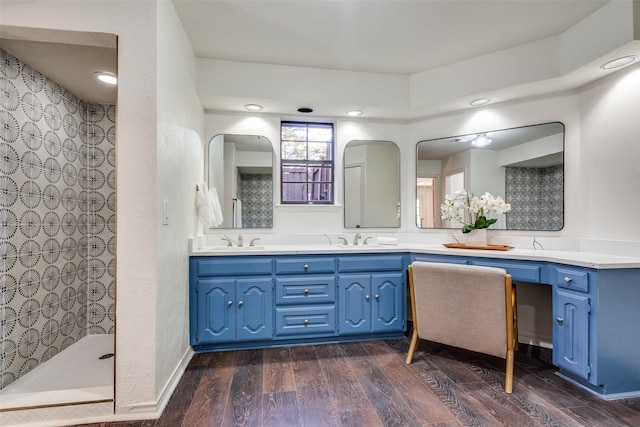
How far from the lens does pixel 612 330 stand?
6.07 ft

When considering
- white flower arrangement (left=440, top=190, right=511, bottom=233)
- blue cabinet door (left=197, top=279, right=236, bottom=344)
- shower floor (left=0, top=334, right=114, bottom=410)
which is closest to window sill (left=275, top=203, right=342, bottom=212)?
blue cabinet door (left=197, top=279, right=236, bottom=344)

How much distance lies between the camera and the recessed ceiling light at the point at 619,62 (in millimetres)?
2076

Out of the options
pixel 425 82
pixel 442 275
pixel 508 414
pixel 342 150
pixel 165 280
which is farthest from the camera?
pixel 342 150

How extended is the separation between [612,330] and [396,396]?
1352 millimetres

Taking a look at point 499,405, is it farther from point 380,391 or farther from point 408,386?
point 380,391

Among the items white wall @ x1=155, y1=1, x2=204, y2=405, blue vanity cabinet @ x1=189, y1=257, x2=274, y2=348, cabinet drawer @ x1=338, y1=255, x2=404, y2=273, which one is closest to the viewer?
white wall @ x1=155, y1=1, x2=204, y2=405

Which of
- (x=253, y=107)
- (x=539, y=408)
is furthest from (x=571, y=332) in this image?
(x=253, y=107)

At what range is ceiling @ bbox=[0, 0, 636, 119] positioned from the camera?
198cm

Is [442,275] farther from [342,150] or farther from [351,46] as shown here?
[351,46]

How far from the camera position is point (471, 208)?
109 inches

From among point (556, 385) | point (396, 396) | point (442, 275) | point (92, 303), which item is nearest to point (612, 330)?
point (556, 385)

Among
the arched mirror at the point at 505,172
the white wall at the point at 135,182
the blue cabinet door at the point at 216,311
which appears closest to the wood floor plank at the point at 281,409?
the white wall at the point at 135,182

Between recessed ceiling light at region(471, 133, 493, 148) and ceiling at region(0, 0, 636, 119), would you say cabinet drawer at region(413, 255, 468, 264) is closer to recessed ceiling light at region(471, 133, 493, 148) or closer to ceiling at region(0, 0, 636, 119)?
recessed ceiling light at region(471, 133, 493, 148)

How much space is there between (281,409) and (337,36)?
253 cm
